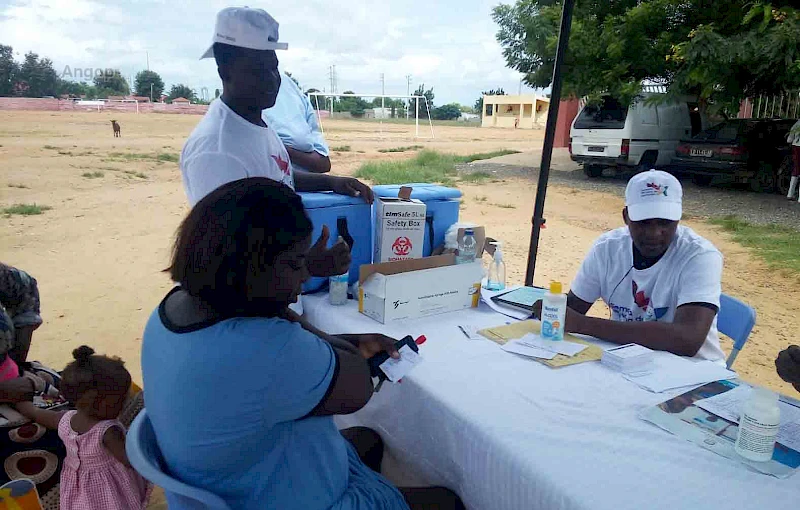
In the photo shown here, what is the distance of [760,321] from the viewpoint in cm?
500

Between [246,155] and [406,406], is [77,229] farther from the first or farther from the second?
[406,406]

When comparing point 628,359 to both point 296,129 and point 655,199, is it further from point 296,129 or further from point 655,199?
point 296,129

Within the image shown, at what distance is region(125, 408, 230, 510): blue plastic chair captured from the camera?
45.5 inches

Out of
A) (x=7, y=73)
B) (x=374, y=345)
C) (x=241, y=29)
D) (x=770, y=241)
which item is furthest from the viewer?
(x=7, y=73)

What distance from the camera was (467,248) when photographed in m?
2.66

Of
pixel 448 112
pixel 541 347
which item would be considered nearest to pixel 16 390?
pixel 541 347

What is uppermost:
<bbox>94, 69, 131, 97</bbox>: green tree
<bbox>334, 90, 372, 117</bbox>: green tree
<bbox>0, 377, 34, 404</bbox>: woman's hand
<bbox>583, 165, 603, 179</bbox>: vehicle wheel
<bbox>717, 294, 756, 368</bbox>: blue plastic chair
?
<bbox>94, 69, 131, 97</bbox>: green tree

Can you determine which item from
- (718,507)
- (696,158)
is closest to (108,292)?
(718,507)

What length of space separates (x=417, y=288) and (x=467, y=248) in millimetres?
521

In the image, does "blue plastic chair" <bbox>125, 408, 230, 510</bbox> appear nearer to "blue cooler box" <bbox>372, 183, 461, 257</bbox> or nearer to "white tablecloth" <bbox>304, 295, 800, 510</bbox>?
"white tablecloth" <bbox>304, 295, 800, 510</bbox>

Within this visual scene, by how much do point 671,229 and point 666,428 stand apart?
100 cm

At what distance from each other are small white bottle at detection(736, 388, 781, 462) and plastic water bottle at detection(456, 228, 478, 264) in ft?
4.55

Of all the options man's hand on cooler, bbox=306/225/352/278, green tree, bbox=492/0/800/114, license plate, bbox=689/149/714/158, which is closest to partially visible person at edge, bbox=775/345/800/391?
man's hand on cooler, bbox=306/225/352/278

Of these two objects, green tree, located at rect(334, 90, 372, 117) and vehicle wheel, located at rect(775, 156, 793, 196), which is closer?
vehicle wheel, located at rect(775, 156, 793, 196)
